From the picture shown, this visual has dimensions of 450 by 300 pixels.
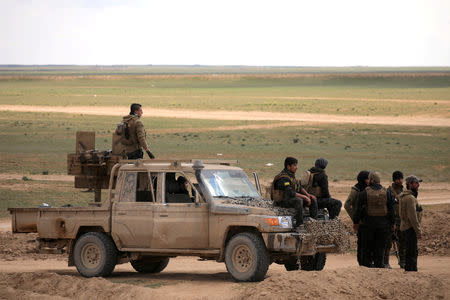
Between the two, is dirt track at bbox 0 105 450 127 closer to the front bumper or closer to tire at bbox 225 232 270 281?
the front bumper

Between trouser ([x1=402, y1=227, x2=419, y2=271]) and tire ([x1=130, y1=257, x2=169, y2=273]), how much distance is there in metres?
4.12

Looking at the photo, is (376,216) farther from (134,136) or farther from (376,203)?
(134,136)

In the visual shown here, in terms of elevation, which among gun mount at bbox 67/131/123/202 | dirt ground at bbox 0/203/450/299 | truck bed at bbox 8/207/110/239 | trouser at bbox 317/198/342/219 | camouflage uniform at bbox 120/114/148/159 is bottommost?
dirt ground at bbox 0/203/450/299

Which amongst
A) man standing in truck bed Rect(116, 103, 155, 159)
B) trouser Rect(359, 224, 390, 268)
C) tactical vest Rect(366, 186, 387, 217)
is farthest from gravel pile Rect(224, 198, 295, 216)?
man standing in truck bed Rect(116, 103, 155, 159)

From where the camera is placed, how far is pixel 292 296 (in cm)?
1279

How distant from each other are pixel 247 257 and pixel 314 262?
5.94ft

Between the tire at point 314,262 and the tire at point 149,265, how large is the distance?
8.10 ft

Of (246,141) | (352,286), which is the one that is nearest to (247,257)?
(352,286)

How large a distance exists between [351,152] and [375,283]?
97.6ft

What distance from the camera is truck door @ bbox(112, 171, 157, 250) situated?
49.8ft

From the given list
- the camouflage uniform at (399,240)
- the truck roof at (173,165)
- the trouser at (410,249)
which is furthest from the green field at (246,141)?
Answer: the trouser at (410,249)

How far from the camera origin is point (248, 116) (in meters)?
68.3

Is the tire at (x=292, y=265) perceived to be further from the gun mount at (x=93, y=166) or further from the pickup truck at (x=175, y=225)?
the gun mount at (x=93, y=166)

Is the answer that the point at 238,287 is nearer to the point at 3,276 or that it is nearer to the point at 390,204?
the point at 390,204
